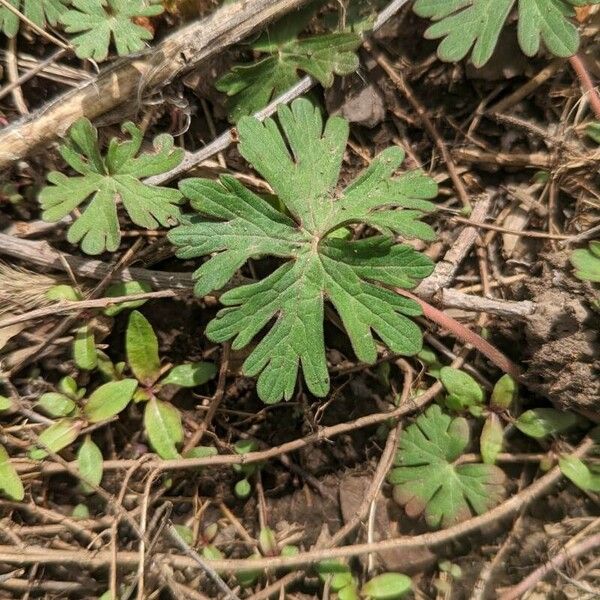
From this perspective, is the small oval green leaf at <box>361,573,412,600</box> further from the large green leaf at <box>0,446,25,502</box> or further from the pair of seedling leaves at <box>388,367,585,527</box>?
the large green leaf at <box>0,446,25,502</box>

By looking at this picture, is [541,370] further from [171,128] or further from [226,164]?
[171,128]

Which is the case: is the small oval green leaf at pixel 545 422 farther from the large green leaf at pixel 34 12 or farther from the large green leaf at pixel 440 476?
the large green leaf at pixel 34 12

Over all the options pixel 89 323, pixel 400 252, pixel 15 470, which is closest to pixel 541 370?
pixel 400 252

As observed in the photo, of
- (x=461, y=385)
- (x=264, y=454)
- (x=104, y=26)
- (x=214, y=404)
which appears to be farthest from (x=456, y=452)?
(x=104, y=26)

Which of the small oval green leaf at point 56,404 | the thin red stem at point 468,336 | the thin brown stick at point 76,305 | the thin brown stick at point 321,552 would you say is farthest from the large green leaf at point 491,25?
the small oval green leaf at point 56,404

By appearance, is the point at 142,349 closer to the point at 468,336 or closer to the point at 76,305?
the point at 76,305

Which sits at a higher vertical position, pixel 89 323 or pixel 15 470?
pixel 89 323
